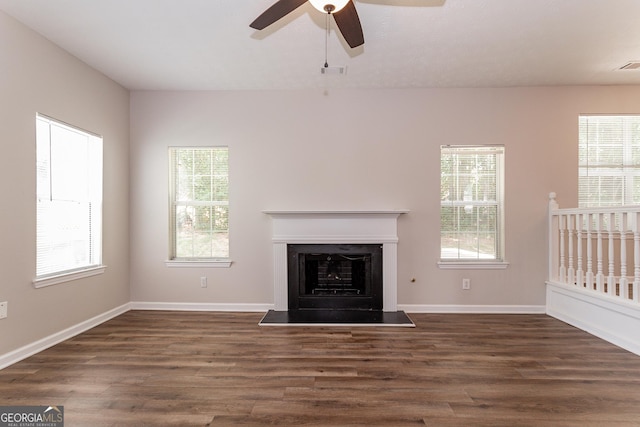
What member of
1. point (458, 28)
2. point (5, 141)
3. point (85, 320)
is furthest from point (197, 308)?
point (458, 28)

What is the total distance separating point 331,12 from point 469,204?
9.72 ft

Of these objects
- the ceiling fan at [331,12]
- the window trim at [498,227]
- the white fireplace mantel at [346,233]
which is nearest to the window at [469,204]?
the window trim at [498,227]

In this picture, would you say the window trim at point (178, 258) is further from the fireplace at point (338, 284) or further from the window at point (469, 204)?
the window at point (469, 204)

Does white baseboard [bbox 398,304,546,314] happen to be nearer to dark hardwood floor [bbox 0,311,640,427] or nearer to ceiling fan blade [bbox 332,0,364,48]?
dark hardwood floor [bbox 0,311,640,427]

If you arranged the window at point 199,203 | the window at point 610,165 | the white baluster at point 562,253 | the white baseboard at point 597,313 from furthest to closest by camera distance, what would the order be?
the window at point 199,203
the window at point 610,165
the white baluster at point 562,253
the white baseboard at point 597,313

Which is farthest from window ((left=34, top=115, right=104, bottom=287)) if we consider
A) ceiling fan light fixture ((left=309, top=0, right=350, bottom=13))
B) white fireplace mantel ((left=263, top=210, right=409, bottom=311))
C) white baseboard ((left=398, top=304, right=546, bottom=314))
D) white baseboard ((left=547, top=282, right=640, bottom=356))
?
white baseboard ((left=547, top=282, right=640, bottom=356))

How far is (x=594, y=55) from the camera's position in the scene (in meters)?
3.17

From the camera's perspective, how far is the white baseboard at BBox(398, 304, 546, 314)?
3.93 m

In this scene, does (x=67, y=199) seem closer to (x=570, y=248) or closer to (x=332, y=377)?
(x=332, y=377)

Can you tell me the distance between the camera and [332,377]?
234 centimetres

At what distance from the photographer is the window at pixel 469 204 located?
4055 mm

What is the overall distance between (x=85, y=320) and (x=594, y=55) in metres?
5.63

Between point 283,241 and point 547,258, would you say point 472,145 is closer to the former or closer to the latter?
point 547,258

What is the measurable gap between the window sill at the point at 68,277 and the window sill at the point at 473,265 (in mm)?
3823
